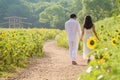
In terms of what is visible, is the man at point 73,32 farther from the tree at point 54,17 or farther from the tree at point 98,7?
the tree at point 54,17

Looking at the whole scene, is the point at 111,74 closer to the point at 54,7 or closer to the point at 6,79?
the point at 6,79

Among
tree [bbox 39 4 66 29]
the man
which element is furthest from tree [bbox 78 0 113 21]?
the man

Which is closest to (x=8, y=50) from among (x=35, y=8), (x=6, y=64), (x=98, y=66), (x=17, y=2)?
(x=6, y=64)

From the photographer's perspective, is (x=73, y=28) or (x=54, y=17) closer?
(x=73, y=28)

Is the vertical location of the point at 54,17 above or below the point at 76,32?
above

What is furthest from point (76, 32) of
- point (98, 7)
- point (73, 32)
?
point (98, 7)

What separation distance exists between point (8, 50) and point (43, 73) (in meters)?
1.10

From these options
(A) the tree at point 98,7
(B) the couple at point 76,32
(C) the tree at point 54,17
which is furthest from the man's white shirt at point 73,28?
(C) the tree at point 54,17

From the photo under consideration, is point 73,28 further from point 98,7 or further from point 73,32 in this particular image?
point 98,7

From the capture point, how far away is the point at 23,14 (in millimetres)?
93562

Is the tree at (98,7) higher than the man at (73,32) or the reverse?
higher

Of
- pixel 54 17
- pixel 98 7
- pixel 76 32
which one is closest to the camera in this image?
pixel 76 32

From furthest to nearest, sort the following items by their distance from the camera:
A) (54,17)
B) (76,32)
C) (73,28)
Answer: (54,17) < (76,32) < (73,28)

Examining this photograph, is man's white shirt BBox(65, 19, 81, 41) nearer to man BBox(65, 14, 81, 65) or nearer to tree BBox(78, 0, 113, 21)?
man BBox(65, 14, 81, 65)
